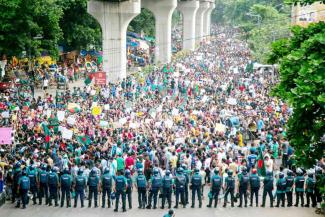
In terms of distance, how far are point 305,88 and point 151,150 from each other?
9.30 m

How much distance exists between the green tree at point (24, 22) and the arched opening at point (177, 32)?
36906 millimetres

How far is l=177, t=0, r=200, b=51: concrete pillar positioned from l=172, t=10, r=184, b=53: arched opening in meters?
2.96

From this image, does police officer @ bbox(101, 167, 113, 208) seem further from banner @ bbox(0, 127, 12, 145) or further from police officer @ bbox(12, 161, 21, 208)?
banner @ bbox(0, 127, 12, 145)

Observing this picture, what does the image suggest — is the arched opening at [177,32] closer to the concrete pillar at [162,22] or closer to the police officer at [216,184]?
the concrete pillar at [162,22]

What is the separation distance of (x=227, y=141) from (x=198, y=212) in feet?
17.9

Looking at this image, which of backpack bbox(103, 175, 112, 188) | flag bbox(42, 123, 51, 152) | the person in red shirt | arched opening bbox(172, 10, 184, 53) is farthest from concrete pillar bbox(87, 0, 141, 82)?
arched opening bbox(172, 10, 184, 53)

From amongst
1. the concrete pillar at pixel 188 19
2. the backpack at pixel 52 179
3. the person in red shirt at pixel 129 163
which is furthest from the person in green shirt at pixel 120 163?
the concrete pillar at pixel 188 19

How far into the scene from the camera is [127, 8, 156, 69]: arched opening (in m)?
58.4

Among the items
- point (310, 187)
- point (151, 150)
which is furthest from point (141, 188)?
point (310, 187)

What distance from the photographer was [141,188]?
17078 millimetres

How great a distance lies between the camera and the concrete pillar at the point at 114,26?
4000 cm

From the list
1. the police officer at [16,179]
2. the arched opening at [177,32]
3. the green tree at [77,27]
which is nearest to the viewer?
the police officer at [16,179]

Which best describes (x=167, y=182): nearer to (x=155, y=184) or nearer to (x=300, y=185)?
(x=155, y=184)

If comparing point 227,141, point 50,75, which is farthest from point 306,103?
point 50,75
